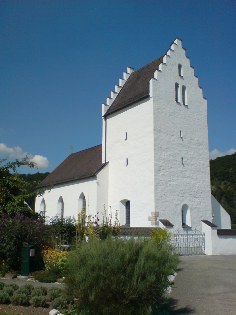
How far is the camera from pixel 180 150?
90.0 feet

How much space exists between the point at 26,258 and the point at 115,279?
8455 mm

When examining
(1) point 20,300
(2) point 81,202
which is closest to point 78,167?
(2) point 81,202

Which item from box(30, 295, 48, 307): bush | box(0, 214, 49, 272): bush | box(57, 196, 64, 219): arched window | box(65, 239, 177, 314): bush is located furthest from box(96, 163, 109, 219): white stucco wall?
box(65, 239, 177, 314): bush

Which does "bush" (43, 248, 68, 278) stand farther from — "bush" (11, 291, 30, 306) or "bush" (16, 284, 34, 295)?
"bush" (11, 291, 30, 306)

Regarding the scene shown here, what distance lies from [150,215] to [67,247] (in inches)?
359

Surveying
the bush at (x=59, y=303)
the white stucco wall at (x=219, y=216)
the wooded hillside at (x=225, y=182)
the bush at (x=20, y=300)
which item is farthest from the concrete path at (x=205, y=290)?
the wooded hillside at (x=225, y=182)

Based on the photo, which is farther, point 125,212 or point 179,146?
point 125,212

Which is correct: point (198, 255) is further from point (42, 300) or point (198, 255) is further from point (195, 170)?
point (42, 300)

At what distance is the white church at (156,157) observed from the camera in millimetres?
25797

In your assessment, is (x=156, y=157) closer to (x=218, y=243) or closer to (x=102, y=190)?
(x=102, y=190)

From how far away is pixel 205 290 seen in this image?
11.5 metres

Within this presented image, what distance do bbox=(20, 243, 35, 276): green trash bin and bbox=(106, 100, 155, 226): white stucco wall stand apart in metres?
11.1

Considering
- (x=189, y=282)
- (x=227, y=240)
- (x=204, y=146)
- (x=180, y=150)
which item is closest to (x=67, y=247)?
(x=189, y=282)

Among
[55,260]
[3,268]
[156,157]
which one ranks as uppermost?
[156,157]
